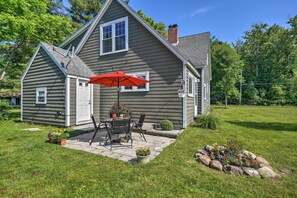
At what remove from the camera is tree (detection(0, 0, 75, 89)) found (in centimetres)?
1022

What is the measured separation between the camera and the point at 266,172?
3.69 meters

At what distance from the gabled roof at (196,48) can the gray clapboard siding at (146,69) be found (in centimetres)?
378

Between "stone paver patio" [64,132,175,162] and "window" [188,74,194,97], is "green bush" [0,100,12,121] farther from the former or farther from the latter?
"window" [188,74,194,97]

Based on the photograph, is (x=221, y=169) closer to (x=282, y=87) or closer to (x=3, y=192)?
(x=3, y=192)

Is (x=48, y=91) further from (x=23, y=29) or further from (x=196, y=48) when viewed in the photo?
(x=196, y=48)

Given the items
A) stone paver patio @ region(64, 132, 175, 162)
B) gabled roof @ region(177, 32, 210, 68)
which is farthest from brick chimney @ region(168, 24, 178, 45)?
stone paver patio @ region(64, 132, 175, 162)

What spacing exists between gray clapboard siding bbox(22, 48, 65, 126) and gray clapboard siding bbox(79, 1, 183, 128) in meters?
2.33

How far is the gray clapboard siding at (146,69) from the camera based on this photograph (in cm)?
809

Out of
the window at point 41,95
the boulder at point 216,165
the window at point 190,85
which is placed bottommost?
the boulder at point 216,165

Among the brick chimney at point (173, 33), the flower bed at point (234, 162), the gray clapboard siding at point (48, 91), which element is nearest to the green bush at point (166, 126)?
the flower bed at point (234, 162)

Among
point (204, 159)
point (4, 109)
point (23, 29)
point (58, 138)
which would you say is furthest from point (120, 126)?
point (23, 29)

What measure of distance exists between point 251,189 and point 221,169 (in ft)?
2.61

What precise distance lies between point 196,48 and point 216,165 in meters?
10.8

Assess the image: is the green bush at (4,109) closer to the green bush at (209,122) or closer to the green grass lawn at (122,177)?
the green grass lawn at (122,177)
